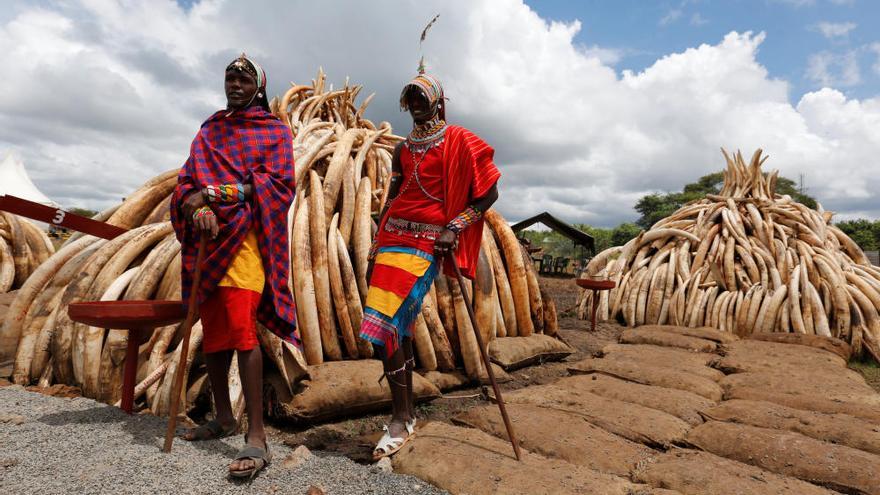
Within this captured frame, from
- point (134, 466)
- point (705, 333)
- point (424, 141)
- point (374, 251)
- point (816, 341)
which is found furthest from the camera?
point (705, 333)

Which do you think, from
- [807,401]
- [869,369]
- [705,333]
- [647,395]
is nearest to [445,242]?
[647,395]

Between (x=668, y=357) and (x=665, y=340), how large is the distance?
2.62ft

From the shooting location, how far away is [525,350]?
4559 millimetres

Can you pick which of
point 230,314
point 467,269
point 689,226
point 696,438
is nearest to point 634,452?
point 696,438

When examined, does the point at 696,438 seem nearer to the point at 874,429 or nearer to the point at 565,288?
the point at 874,429

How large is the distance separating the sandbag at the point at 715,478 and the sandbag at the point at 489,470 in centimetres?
23

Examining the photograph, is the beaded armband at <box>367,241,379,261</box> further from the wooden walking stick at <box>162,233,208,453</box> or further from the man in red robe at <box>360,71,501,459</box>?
the wooden walking stick at <box>162,233,208,453</box>

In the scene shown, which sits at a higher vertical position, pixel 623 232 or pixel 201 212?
pixel 623 232

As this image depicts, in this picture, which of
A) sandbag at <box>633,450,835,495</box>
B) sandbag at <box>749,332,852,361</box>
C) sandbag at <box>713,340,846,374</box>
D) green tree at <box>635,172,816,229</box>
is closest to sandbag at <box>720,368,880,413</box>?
sandbag at <box>713,340,846,374</box>

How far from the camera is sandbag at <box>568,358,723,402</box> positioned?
12.4 feet

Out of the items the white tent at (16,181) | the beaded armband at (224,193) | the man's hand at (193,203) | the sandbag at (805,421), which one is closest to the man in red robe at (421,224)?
the beaded armband at (224,193)

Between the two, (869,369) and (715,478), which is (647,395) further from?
(869,369)

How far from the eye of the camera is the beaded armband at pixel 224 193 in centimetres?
238

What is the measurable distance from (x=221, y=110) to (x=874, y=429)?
4053 millimetres
